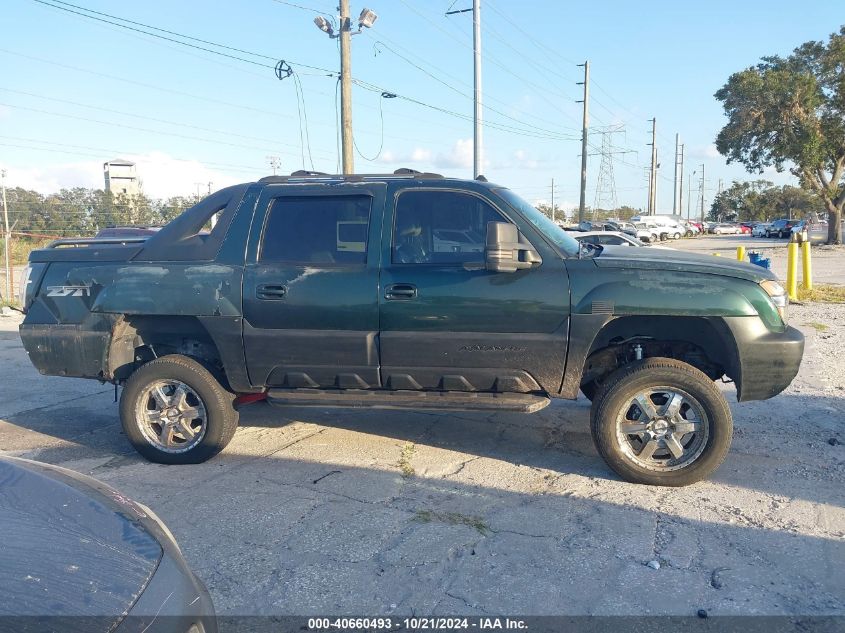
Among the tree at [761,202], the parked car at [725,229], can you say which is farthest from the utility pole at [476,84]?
the tree at [761,202]

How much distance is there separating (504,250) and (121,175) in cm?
5165

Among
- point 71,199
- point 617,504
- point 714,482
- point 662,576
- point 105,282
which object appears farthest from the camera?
point 71,199

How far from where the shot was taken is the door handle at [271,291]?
15.3 ft

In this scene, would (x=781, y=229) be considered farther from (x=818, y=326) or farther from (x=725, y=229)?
(x=818, y=326)

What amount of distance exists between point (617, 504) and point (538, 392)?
0.88 m

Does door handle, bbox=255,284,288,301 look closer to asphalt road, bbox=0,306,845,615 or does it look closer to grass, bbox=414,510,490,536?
asphalt road, bbox=0,306,845,615

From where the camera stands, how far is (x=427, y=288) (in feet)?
14.8

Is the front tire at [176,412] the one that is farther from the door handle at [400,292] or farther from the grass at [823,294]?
the grass at [823,294]

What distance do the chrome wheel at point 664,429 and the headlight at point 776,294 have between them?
85cm

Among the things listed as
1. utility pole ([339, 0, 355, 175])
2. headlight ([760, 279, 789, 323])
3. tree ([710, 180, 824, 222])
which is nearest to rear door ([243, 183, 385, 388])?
headlight ([760, 279, 789, 323])

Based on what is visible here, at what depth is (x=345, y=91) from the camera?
58.9ft

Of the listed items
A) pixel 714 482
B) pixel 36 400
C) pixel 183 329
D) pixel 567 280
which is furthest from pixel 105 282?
pixel 714 482

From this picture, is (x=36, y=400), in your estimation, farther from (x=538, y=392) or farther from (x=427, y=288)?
(x=538, y=392)

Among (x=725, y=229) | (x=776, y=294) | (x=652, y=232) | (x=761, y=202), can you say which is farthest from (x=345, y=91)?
(x=761, y=202)
